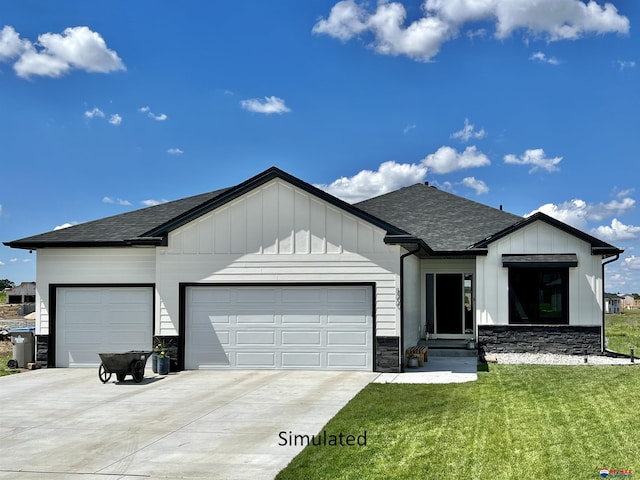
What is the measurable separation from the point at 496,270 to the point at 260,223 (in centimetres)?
812

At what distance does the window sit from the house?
0.03 m

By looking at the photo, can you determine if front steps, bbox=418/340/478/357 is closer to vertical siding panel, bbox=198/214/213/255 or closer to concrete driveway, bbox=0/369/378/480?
concrete driveway, bbox=0/369/378/480

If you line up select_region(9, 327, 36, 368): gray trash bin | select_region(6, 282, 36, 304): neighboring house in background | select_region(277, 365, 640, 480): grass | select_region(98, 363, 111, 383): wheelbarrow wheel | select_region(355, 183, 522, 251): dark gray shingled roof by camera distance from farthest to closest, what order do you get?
select_region(6, 282, 36, 304): neighboring house in background < select_region(355, 183, 522, 251): dark gray shingled roof < select_region(9, 327, 36, 368): gray trash bin < select_region(98, 363, 111, 383): wheelbarrow wheel < select_region(277, 365, 640, 480): grass

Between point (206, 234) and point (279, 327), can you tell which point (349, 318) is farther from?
point (206, 234)

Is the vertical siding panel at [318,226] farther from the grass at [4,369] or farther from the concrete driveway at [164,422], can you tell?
the grass at [4,369]

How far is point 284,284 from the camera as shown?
1700 centimetres

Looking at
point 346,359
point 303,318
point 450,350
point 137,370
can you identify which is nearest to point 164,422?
point 137,370

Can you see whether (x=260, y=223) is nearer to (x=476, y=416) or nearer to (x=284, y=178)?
(x=284, y=178)

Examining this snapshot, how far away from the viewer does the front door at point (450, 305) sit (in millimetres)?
22328

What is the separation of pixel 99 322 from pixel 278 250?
5682 millimetres

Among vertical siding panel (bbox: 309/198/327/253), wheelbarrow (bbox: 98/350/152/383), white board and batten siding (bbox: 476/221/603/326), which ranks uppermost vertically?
vertical siding panel (bbox: 309/198/327/253)

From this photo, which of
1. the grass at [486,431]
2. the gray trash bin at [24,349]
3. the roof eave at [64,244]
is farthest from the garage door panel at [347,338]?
the gray trash bin at [24,349]

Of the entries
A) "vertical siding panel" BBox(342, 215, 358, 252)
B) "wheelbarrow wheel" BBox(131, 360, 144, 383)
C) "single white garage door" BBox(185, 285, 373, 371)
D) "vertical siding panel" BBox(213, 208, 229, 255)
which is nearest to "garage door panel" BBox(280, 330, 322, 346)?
"single white garage door" BBox(185, 285, 373, 371)

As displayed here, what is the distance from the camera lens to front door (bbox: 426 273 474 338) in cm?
2233
